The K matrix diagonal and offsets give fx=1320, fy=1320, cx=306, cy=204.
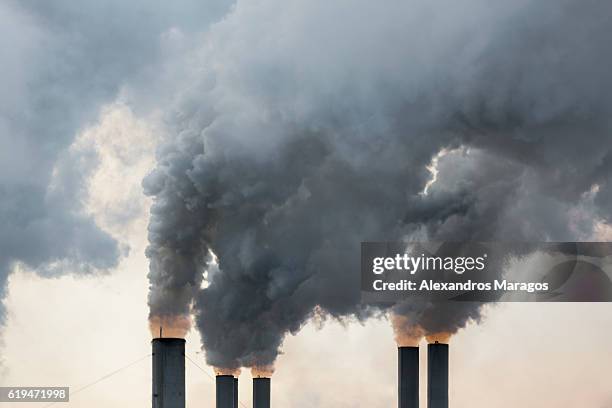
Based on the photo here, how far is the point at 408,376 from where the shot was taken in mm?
103062

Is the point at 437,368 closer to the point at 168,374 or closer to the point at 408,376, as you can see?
the point at 408,376

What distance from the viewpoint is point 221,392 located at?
10912cm

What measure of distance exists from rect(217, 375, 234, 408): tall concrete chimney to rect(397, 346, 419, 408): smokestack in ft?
48.1

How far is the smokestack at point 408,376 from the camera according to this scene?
10178 cm

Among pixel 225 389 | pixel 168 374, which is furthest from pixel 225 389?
pixel 168 374

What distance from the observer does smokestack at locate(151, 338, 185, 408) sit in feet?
277

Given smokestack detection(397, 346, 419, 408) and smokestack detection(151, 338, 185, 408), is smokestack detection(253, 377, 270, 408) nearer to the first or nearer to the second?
smokestack detection(397, 346, 419, 408)

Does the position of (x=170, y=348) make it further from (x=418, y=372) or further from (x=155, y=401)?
(x=418, y=372)

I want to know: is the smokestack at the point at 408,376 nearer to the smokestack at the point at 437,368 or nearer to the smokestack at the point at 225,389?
the smokestack at the point at 437,368

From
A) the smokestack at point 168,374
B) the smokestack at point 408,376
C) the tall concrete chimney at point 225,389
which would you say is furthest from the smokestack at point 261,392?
the smokestack at point 168,374

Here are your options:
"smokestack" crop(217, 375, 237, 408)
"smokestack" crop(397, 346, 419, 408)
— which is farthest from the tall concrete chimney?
"smokestack" crop(397, 346, 419, 408)

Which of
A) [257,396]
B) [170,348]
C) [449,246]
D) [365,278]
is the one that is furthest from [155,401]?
[257,396]

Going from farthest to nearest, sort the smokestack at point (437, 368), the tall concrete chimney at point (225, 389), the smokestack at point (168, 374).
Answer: the tall concrete chimney at point (225, 389) → the smokestack at point (437, 368) → the smokestack at point (168, 374)

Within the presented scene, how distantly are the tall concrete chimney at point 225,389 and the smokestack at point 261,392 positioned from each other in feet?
15.6
